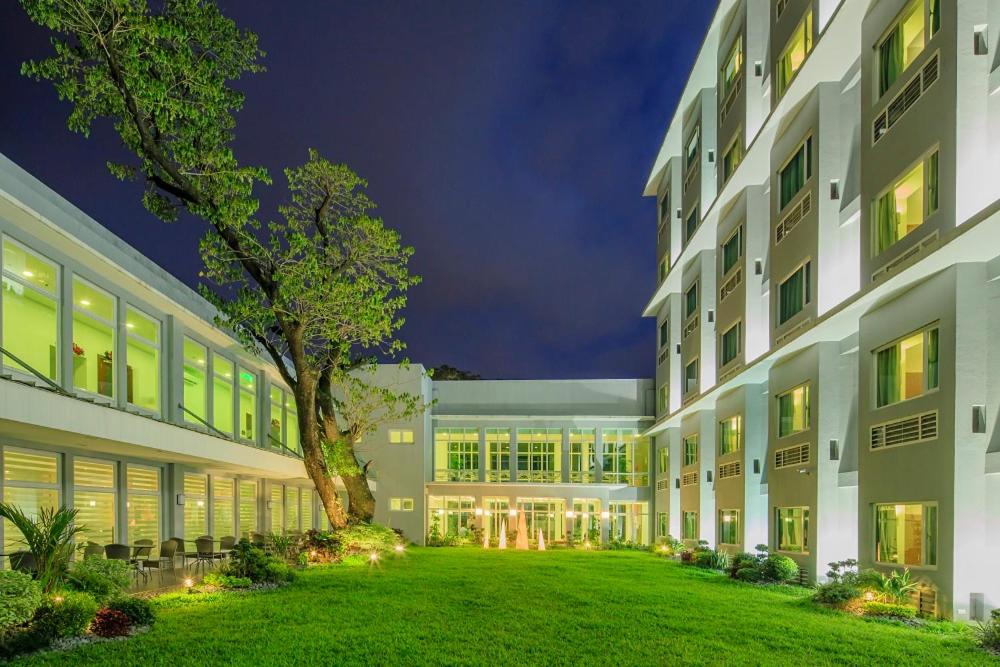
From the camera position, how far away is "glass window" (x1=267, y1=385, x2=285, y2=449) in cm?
3225

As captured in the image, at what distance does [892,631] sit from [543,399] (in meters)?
32.7

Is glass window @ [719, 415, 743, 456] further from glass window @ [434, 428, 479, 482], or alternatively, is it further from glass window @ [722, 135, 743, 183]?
glass window @ [434, 428, 479, 482]

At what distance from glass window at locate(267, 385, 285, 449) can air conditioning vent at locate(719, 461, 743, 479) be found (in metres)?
15.9

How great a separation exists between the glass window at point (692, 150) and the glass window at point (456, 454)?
17843mm

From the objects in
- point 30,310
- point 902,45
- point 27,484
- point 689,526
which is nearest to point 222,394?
point 27,484

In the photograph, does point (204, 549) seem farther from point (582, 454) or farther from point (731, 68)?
point (582, 454)

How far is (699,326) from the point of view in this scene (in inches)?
1262

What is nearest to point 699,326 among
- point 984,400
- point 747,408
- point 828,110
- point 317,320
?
point 747,408

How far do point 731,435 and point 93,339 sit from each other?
19.5 m

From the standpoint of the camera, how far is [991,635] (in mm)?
11742

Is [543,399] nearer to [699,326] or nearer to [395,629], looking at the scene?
[699,326]

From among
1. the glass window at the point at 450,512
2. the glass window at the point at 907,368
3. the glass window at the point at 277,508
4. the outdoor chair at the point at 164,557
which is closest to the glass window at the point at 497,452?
the glass window at the point at 450,512

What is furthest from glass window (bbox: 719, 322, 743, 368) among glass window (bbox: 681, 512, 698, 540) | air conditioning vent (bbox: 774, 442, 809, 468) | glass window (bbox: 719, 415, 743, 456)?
glass window (bbox: 681, 512, 698, 540)

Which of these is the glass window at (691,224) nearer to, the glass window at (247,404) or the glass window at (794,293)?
the glass window at (794,293)
